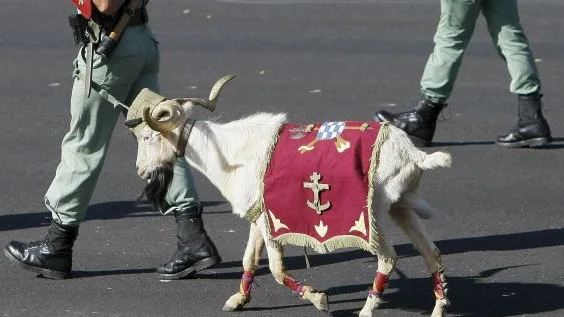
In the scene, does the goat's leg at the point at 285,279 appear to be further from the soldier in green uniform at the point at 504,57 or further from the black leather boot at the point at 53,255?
the soldier in green uniform at the point at 504,57

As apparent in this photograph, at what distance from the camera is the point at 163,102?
5.77m

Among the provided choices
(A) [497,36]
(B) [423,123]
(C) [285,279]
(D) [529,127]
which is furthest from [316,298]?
(A) [497,36]

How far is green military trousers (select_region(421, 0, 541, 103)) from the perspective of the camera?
915 cm

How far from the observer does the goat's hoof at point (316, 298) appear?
5820mm

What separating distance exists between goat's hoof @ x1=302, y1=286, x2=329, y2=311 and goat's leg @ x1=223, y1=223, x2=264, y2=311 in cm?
35

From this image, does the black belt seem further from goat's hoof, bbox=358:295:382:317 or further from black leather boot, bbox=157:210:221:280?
goat's hoof, bbox=358:295:382:317

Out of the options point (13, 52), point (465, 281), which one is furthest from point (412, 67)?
point (465, 281)

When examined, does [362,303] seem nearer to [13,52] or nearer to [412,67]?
[412,67]

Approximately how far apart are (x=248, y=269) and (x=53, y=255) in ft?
3.87

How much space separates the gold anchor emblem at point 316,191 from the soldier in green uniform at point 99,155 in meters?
1.09

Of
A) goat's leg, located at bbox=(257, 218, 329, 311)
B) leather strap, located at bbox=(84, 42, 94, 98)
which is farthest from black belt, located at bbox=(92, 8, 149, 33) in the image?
goat's leg, located at bbox=(257, 218, 329, 311)

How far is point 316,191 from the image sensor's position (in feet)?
18.3

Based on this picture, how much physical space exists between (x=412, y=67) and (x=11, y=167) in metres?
4.20

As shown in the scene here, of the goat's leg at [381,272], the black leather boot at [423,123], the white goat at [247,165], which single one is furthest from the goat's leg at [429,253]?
the black leather boot at [423,123]
